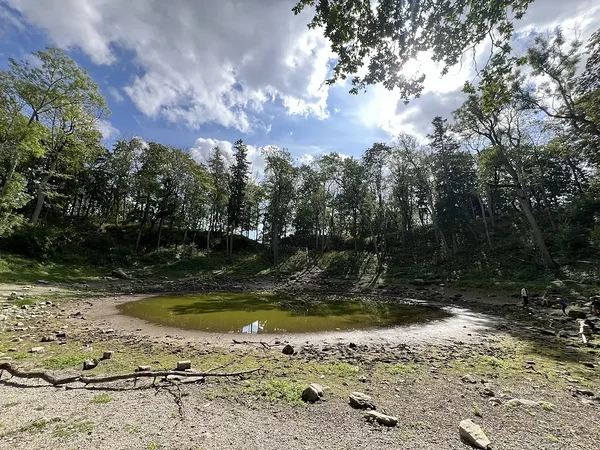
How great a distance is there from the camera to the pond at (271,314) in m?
10.3

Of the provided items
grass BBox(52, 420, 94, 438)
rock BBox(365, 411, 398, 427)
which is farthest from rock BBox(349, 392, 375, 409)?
grass BBox(52, 420, 94, 438)

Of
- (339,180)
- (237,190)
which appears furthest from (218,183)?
(339,180)

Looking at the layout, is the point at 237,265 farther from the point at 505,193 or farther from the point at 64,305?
the point at 505,193

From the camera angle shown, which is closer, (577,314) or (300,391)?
(300,391)

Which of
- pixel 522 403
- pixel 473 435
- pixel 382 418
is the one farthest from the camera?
pixel 522 403

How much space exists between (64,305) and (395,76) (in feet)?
52.5

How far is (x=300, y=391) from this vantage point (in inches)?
180

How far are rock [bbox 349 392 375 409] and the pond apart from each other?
5.52 metres

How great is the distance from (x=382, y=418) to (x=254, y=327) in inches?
281

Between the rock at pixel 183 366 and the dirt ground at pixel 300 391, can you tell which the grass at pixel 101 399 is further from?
the rock at pixel 183 366

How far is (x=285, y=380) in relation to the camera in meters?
5.05

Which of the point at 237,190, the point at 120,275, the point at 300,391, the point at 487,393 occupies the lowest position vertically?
the point at 300,391

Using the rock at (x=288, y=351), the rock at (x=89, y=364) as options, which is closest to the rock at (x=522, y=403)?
the rock at (x=288, y=351)

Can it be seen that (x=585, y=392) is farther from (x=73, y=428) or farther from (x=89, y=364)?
(x=89, y=364)
